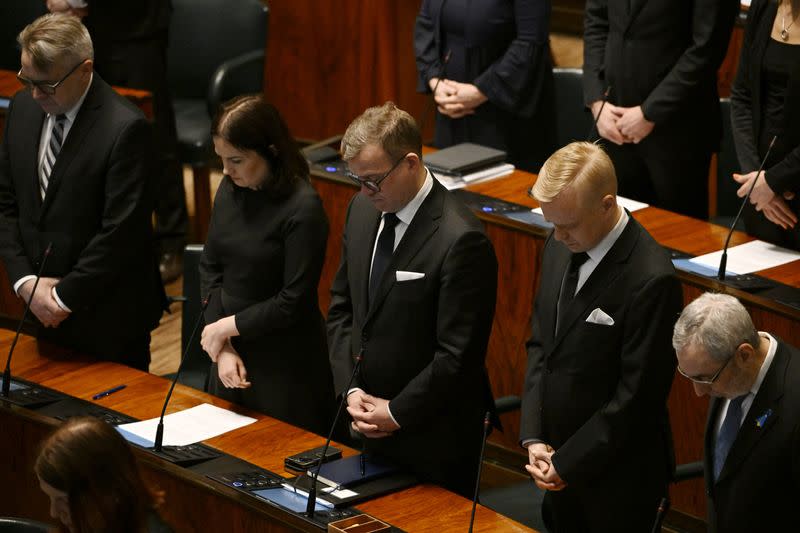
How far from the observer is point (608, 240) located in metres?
3.04

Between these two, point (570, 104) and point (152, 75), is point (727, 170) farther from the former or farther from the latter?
point (152, 75)

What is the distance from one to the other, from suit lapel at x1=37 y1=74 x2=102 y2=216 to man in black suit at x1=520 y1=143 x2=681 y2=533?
1.44m

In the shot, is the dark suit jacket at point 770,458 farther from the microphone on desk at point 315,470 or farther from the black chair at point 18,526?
the black chair at point 18,526

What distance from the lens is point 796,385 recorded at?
2809 mm

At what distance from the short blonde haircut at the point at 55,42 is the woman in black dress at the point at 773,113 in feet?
6.21

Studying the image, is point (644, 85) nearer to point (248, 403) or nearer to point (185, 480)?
point (248, 403)

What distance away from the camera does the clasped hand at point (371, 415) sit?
10.6 ft

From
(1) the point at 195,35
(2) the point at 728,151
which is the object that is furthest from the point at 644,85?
(1) the point at 195,35

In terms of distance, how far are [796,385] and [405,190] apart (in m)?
0.99

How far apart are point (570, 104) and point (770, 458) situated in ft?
7.94

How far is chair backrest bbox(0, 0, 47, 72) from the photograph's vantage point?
6.29m

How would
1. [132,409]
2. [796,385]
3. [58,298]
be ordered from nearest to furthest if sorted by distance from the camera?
[796,385]
[132,409]
[58,298]

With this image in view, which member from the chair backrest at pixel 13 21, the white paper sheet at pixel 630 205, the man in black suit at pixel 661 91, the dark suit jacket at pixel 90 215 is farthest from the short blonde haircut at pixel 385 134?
the chair backrest at pixel 13 21

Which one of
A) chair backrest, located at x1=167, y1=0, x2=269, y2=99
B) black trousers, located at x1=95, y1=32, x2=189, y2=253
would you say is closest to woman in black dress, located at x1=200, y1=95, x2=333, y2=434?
black trousers, located at x1=95, y1=32, x2=189, y2=253
